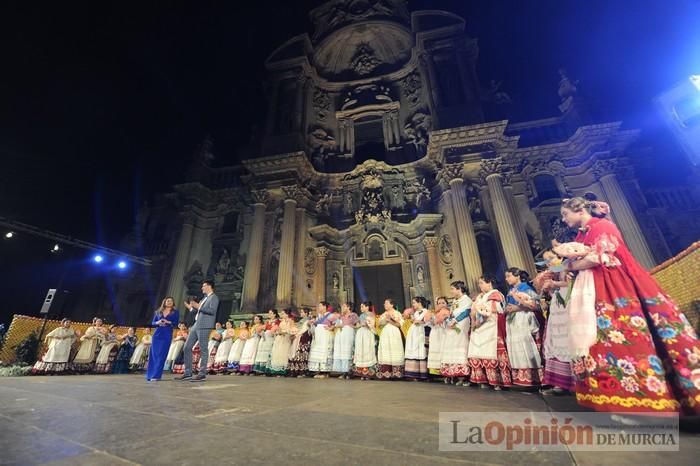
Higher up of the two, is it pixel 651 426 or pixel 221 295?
pixel 221 295

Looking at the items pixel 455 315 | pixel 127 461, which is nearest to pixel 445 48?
pixel 455 315

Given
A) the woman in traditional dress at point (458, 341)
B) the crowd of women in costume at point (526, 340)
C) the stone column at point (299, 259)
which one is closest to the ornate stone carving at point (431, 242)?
the stone column at point (299, 259)

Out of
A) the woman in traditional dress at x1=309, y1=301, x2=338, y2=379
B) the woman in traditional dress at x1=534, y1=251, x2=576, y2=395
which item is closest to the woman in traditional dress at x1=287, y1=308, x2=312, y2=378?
the woman in traditional dress at x1=309, y1=301, x2=338, y2=379

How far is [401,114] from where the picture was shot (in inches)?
661

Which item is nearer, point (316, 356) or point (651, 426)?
point (651, 426)

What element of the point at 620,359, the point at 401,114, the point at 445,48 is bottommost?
the point at 620,359

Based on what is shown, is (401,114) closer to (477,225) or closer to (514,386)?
(477,225)

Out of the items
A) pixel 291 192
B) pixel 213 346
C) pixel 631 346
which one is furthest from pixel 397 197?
pixel 631 346

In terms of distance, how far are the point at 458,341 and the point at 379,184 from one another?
10.4m

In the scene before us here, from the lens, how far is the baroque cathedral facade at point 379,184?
1224 centimetres

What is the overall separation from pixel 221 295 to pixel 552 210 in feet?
59.5

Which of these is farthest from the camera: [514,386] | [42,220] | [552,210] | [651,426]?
[42,220]

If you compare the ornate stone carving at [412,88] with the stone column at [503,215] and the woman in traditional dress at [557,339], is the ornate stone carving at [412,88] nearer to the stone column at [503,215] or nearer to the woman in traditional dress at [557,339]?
the stone column at [503,215]

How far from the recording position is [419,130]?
614 inches
